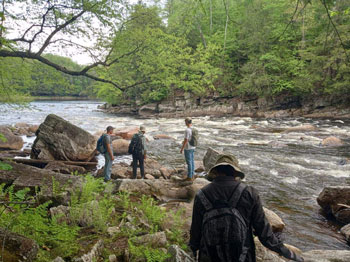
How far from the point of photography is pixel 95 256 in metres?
3.31

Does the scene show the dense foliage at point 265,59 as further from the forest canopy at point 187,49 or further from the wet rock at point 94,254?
the wet rock at point 94,254

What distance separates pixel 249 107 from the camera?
3741 centimetres

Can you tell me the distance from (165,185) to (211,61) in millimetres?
37032

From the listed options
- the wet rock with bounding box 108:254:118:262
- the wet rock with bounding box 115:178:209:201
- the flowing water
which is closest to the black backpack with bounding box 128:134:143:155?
the wet rock with bounding box 115:178:209:201

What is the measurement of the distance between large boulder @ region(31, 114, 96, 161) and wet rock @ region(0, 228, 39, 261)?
9811 mm

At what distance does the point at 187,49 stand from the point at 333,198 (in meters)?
32.0

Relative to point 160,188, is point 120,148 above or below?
below

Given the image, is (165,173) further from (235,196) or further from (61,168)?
(235,196)

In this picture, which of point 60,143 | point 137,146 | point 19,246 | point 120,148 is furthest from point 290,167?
point 19,246

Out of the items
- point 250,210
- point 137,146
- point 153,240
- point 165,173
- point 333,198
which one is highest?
point 250,210

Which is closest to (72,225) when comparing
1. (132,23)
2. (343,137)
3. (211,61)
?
(132,23)

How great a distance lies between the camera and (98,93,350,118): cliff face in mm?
32125

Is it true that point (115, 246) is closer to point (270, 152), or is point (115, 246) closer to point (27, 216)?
point (27, 216)

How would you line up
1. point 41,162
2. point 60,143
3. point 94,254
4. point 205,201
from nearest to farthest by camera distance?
point 205,201, point 94,254, point 41,162, point 60,143
